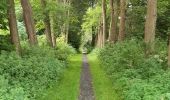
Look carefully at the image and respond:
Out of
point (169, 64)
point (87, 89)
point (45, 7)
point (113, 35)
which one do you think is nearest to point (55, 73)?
point (87, 89)

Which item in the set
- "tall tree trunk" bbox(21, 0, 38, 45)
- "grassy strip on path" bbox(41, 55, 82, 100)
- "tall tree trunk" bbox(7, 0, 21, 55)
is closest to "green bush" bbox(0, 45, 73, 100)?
"grassy strip on path" bbox(41, 55, 82, 100)

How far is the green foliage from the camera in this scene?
35.9ft

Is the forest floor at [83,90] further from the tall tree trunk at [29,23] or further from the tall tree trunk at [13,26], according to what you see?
the tall tree trunk at [29,23]

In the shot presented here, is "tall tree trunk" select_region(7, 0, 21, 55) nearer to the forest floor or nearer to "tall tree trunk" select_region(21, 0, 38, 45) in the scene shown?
the forest floor

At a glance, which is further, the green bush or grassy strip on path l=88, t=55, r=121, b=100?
grassy strip on path l=88, t=55, r=121, b=100

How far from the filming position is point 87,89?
15.6 m

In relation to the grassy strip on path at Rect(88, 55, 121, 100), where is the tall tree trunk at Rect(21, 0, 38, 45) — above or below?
above

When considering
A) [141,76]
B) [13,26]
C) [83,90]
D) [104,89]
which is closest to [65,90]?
[83,90]

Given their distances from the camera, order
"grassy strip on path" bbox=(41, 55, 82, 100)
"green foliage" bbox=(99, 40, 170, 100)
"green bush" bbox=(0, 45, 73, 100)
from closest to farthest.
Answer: "green foliage" bbox=(99, 40, 170, 100)
"green bush" bbox=(0, 45, 73, 100)
"grassy strip on path" bbox=(41, 55, 82, 100)

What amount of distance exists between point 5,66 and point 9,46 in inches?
214

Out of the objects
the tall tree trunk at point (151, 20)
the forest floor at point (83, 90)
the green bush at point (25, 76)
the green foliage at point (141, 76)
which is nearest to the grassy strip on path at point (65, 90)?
the forest floor at point (83, 90)

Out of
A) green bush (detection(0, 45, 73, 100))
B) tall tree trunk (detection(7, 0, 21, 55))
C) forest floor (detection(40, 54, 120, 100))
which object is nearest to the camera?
green bush (detection(0, 45, 73, 100))

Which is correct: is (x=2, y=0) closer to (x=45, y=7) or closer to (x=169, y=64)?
(x=169, y=64)

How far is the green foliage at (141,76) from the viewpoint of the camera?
35.9 ft
